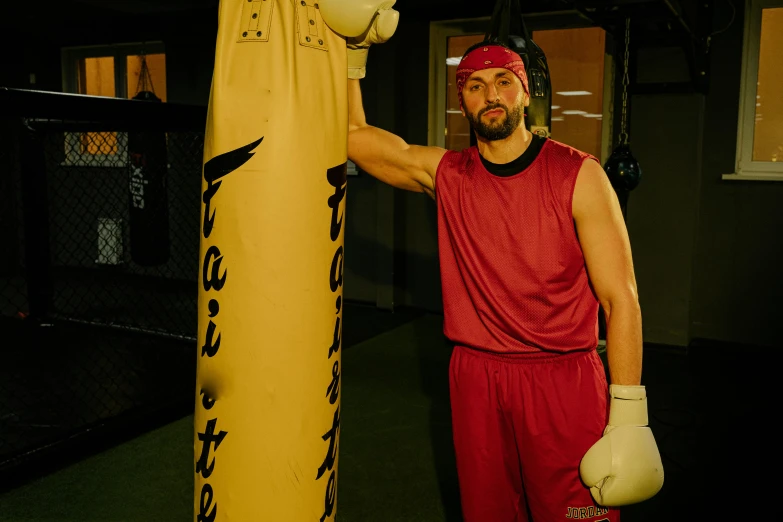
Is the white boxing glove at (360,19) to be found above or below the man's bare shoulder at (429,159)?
above

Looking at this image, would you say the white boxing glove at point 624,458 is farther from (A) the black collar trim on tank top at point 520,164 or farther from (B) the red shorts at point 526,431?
(A) the black collar trim on tank top at point 520,164

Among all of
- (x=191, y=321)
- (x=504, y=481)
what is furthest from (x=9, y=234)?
(x=504, y=481)

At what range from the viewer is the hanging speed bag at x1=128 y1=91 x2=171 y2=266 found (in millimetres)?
6176

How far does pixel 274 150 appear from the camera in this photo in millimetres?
1316

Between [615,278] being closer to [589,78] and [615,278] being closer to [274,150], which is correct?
[274,150]

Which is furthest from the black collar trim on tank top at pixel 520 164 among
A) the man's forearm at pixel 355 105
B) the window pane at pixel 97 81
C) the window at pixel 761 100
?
the window pane at pixel 97 81

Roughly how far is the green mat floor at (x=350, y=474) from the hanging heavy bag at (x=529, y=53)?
1638mm

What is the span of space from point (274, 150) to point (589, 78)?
16.6 feet

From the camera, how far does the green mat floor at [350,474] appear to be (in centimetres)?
297

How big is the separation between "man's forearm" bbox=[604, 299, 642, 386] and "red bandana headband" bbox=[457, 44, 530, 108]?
0.63 meters

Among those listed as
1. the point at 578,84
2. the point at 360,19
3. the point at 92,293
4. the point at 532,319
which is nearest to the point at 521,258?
the point at 532,319

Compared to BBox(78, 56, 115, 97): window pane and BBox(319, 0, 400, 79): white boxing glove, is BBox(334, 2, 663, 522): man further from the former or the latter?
BBox(78, 56, 115, 97): window pane

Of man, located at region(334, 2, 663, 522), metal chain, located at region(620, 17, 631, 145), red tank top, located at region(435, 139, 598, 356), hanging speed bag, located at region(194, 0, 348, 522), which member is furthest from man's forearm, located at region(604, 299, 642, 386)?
metal chain, located at region(620, 17, 631, 145)

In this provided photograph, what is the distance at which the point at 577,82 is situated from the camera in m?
5.93
